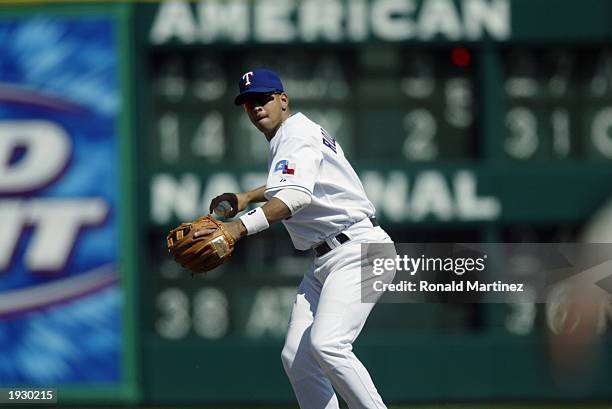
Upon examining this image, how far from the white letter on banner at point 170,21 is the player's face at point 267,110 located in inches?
158

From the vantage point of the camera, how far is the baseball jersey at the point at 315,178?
613 centimetres

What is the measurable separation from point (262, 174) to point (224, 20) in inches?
51.3

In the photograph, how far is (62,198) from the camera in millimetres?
10367

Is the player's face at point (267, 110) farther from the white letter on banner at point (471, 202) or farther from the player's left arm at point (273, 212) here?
the white letter on banner at point (471, 202)

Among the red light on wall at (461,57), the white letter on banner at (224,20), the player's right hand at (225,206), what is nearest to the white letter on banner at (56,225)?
the white letter on banner at (224,20)

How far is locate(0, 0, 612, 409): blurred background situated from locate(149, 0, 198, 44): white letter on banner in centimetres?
1

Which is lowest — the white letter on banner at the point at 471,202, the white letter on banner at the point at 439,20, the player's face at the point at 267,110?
the white letter on banner at the point at 471,202

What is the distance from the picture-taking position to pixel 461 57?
412 inches

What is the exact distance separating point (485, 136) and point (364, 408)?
462cm

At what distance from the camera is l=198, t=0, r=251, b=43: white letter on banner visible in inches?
408

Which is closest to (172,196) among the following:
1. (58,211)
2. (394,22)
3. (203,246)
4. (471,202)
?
(58,211)

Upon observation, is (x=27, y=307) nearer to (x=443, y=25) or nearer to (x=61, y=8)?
(x=61, y=8)

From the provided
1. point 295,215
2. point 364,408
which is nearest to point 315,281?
point 295,215

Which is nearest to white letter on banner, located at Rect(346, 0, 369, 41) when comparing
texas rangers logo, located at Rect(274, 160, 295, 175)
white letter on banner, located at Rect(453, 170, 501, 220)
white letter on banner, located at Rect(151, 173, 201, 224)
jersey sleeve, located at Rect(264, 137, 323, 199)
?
white letter on banner, located at Rect(453, 170, 501, 220)
